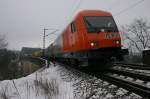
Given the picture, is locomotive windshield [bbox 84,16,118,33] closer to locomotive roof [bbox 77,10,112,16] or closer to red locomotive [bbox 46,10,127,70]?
red locomotive [bbox 46,10,127,70]

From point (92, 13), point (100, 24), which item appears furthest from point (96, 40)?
point (92, 13)

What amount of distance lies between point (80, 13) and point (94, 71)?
303cm

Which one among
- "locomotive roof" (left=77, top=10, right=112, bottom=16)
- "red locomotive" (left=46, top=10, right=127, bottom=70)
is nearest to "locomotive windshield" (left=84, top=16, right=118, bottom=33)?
"red locomotive" (left=46, top=10, right=127, bottom=70)

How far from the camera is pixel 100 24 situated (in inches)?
444

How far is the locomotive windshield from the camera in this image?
11.0 m

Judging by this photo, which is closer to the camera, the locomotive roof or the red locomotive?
the red locomotive

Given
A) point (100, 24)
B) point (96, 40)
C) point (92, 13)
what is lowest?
point (96, 40)

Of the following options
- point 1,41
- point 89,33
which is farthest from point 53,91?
point 1,41

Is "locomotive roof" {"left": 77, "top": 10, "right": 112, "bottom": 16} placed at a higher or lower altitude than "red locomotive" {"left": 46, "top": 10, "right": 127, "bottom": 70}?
higher

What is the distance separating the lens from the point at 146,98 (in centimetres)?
540

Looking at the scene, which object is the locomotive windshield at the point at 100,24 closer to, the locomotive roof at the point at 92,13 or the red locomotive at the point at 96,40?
the red locomotive at the point at 96,40

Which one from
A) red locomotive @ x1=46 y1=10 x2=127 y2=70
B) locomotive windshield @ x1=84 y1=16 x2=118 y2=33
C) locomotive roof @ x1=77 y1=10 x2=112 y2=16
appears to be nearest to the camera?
red locomotive @ x1=46 y1=10 x2=127 y2=70

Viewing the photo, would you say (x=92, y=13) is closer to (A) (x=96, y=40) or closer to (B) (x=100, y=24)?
(B) (x=100, y=24)

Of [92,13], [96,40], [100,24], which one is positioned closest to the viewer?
[96,40]
